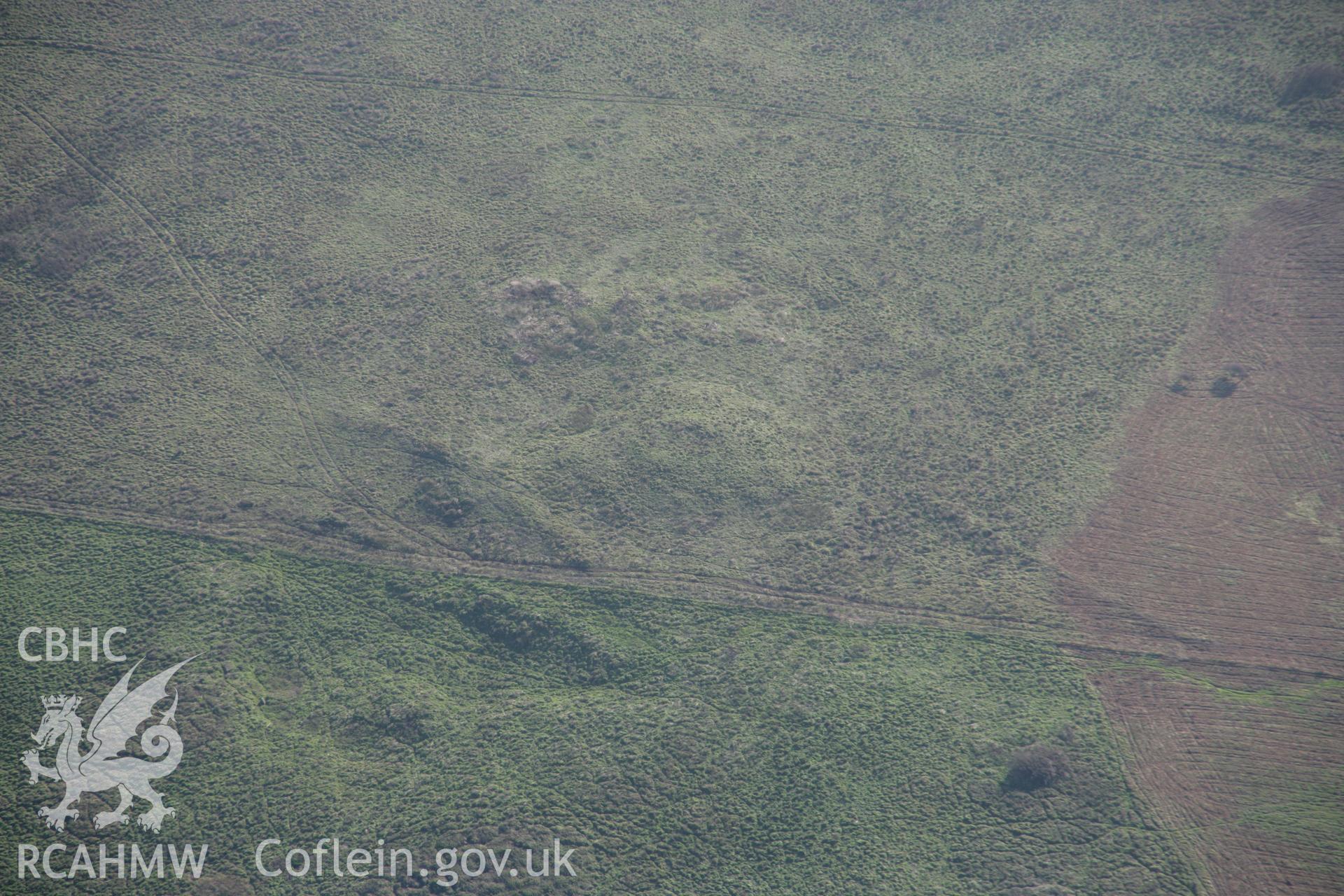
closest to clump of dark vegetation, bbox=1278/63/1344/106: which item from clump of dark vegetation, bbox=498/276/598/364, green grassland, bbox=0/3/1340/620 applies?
green grassland, bbox=0/3/1340/620

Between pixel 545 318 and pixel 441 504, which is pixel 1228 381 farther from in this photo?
pixel 441 504

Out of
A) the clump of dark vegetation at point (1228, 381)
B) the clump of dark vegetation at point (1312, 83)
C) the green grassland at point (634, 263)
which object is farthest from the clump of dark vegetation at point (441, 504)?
the clump of dark vegetation at point (1312, 83)

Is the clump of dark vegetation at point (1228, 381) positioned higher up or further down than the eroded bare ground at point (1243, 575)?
higher up

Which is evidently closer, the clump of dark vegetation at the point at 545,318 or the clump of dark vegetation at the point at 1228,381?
the clump of dark vegetation at the point at 1228,381

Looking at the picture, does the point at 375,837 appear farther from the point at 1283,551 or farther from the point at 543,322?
the point at 1283,551

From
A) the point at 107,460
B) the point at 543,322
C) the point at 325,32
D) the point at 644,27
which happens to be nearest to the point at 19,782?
the point at 107,460

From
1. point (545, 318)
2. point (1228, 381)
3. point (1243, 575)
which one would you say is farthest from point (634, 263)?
point (1243, 575)

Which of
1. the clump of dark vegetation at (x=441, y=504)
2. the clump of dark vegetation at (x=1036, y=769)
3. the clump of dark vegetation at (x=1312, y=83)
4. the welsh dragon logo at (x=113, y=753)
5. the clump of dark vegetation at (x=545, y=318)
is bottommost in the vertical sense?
the clump of dark vegetation at (x=1036, y=769)

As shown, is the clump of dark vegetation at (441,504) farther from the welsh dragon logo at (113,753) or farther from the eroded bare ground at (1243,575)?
the eroded bare ground at (1243,575)
